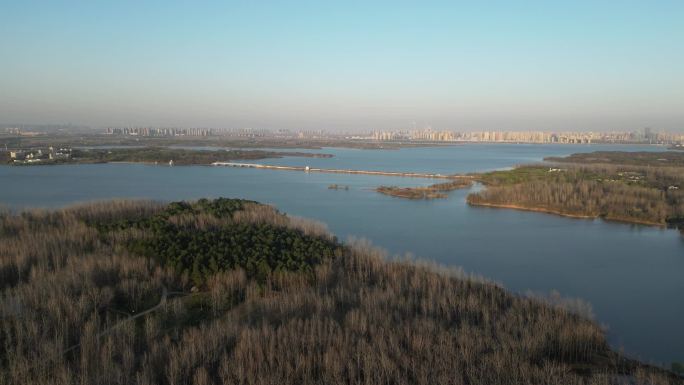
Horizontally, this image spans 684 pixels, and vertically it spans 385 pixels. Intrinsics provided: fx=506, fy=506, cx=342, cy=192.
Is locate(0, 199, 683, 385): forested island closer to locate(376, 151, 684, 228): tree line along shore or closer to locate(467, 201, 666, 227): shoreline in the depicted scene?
locate(467, 201, 666, 227): shoreline

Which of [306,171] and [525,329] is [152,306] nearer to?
[525,329]

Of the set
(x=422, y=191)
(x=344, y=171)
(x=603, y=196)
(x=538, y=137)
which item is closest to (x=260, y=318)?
(x=603, y=196)

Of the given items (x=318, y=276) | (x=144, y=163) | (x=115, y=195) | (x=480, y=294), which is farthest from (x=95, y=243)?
(x=144, y=163)

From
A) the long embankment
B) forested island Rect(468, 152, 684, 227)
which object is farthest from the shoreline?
the long embankment

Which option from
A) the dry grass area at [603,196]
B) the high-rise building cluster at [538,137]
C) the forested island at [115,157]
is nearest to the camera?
the dry grass area at [603,196]

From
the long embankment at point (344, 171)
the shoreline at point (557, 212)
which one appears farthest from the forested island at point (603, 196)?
the long embankment at point (344, 171)

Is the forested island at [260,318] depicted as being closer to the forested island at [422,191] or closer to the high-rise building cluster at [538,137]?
the forested island at [422,191]
